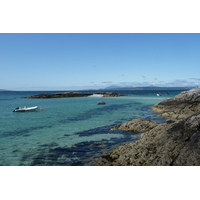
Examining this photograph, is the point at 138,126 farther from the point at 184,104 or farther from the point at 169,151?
the point at 184,104

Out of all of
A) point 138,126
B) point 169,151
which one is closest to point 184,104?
point 138,126

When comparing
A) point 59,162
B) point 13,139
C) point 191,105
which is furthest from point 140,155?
point 191,105

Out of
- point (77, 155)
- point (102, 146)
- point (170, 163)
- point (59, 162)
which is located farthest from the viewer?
point (102, 146)

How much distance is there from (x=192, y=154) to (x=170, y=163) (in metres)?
1.36

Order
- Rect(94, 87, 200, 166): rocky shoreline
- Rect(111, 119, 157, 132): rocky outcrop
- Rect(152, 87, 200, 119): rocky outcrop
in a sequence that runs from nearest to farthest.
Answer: Rect(94, 87, 200, 166): rocky shoreline, Rect(111, 119, 157, 132): rocky outcrop, Rect(152, 87, 200, 119): rocky outcrop

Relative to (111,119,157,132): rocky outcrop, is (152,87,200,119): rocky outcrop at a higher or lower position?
higher

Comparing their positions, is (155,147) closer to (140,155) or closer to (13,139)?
(140,155)

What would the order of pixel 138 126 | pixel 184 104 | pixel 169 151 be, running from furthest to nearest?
pixel 184 104, pixel 138 126, pixel 169 151

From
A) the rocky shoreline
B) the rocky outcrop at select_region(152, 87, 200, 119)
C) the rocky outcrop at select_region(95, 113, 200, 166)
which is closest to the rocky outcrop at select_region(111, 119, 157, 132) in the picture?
the rocky shoreline

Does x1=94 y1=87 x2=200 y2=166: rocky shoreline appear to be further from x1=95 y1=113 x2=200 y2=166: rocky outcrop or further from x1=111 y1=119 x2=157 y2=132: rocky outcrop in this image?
x1=111 y1=119 x2=157 y2=132: rocky outcrop

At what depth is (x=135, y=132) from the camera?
1919cm

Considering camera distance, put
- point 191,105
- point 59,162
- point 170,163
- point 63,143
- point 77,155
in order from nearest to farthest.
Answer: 1. point 170,163
2. point 59,162
3. point 77,155
4. point 63,143
5. point 191,105

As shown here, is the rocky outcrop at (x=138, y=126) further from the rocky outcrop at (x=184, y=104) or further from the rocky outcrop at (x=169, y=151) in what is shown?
the rocky outcrop at (x=184, y=104)

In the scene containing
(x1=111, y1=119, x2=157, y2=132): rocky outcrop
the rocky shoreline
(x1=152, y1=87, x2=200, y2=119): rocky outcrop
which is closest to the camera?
the rocky shoreline
